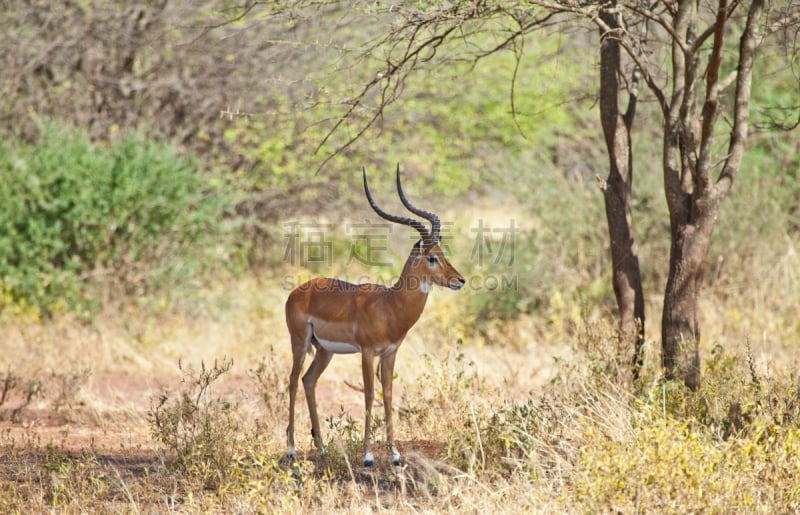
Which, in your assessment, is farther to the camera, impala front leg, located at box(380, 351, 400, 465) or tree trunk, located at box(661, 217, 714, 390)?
tree trunk, located at box(661, 217, 714, 390)

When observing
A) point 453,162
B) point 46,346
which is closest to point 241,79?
point 453,162

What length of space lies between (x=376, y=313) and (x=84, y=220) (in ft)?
23.9

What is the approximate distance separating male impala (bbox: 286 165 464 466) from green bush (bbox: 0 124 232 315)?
6.64m

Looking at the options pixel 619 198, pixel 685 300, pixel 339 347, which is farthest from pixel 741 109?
pixel 339 347

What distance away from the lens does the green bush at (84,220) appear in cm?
1216

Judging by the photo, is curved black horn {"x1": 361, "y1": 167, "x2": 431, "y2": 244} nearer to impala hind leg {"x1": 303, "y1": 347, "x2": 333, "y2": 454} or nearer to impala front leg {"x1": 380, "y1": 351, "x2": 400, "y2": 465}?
impala front leg {"x1": 380, "y1": 351, "x2": 400, "y2": 465}

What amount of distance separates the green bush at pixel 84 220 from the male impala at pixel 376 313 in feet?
21.8

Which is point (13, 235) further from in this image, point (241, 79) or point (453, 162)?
point (453, 162)

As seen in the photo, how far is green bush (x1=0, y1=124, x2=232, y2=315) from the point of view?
39.9ft

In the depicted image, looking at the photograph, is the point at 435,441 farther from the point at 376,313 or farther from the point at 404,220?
the point at 404,220

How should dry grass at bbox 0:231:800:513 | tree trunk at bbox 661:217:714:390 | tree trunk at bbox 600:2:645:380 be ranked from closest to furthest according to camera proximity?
dry grass at bbox 0:231:800:513 → tree trunk at bbox 661:217:714:390 → tree trunk at bbox 600:2:645:380

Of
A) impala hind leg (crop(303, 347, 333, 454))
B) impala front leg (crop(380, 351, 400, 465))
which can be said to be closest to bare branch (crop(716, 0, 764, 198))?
impala front leg (crop(380, 351, 400, 465))

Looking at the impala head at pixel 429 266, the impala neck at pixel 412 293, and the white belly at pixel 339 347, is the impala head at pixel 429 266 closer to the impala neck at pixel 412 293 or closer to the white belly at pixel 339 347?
the impala neck at pixel 412 293

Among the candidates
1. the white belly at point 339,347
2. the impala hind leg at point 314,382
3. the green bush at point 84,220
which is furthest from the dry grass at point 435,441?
the green bush at point 84,220
